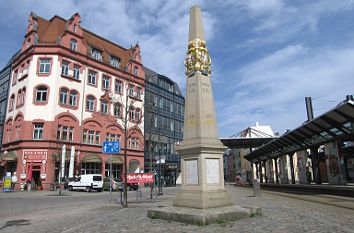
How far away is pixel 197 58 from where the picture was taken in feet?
35.3

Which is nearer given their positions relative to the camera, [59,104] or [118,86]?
[59,104]

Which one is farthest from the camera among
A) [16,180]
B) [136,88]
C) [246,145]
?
[246,145]

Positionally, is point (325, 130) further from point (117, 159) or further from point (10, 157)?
point (10, 157)

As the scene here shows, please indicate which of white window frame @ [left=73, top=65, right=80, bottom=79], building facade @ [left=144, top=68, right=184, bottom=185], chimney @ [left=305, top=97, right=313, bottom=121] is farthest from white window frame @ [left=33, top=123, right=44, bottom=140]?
chimney @ [left=305, top=97, right=313, bottom=121]

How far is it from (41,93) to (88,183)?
1269 cm

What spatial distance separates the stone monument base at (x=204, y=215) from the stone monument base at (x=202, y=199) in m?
0.22

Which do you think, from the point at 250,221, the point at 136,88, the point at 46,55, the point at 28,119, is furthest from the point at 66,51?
the point at 250,221

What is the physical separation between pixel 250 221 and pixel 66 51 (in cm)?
Result: 3564

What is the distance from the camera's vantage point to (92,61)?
41.6 m

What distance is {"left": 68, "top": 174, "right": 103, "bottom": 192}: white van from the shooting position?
32594mm

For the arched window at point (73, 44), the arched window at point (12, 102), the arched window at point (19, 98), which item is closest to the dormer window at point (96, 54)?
the arched window at point (73, 44)

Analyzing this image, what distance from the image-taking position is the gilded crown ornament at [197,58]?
10.7m

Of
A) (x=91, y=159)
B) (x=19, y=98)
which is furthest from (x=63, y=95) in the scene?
(x=91, y=159)

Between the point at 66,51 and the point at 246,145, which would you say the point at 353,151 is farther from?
the point at 66,51
